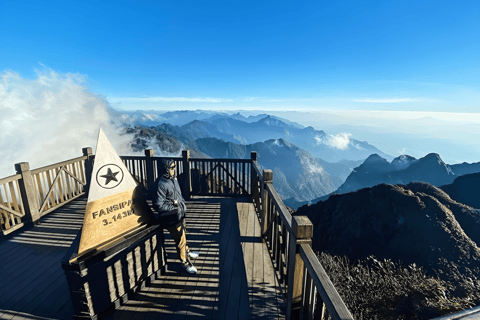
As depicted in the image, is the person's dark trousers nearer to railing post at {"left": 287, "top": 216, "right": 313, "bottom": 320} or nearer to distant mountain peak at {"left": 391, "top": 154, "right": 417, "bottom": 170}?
→ railing post at {"left": 287, "top": 216, "right": 313, "bottom": 320}

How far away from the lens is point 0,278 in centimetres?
384

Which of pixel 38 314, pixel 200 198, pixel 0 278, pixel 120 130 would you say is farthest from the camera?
pixel 120 130

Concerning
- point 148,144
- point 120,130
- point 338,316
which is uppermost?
point 338,316

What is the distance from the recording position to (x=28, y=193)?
223 inches

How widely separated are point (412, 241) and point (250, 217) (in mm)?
31966

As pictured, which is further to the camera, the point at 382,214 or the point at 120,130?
the point at 120,130

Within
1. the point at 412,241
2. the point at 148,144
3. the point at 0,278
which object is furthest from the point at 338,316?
the point at 148,144

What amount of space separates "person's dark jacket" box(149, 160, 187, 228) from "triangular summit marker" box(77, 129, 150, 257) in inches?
13.3

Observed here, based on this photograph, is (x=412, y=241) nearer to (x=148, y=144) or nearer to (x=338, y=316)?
(x=338, y=316)

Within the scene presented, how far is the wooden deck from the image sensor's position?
3.12m

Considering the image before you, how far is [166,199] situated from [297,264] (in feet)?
6.96

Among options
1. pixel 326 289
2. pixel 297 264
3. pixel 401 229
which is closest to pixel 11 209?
pixel 297 264

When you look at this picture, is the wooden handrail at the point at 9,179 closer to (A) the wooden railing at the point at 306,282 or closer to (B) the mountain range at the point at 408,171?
(A) the wooden railing at the point at 306,282

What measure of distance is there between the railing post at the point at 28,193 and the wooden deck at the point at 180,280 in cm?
36
